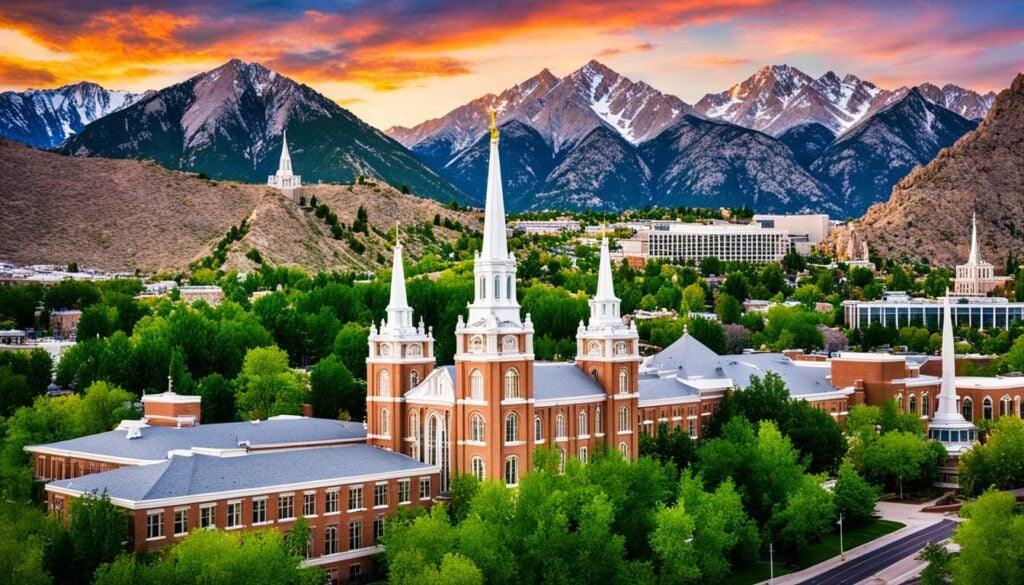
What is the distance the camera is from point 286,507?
88875mm

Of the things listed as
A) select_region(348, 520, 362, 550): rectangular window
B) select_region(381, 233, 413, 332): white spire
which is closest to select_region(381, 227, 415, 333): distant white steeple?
select_region(381, 233, 413, 332): white spire

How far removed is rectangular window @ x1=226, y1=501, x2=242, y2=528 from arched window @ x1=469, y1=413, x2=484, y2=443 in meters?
19.4

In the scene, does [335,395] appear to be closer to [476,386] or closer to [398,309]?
[398,309]

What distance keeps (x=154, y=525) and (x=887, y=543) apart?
5346 centimetres

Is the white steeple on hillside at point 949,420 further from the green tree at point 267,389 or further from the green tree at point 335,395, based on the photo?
the green tree at point 267,389

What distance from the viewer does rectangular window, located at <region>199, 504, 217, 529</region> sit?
278 ft

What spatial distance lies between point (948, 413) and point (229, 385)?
69147 millimetres

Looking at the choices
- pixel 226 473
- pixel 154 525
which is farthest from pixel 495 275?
pixel 154 525

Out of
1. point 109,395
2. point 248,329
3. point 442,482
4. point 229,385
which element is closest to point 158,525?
point 442,482

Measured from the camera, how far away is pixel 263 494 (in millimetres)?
87562

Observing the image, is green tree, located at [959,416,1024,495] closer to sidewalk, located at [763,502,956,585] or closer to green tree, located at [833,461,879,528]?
sidewalk, located at [763,502,956,585]

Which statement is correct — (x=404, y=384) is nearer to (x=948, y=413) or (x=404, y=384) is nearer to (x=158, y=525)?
(x=158, y=525)

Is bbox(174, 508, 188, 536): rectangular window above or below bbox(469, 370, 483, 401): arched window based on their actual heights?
below

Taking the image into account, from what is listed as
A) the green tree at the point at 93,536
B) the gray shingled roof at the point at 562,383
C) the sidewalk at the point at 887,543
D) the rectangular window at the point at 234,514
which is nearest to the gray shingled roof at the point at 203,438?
the rectangular window at the point at 234,514
